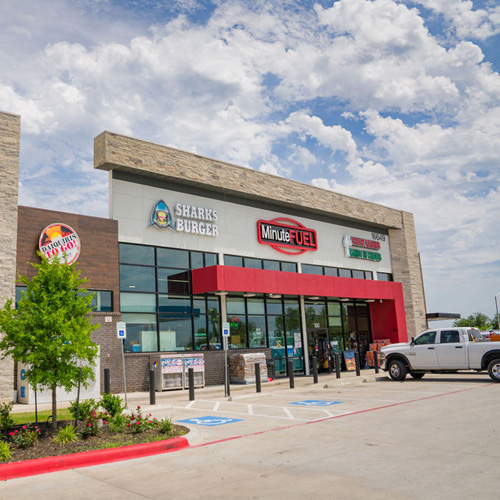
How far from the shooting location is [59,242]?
726 inches

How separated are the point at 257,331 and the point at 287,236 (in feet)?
18.5

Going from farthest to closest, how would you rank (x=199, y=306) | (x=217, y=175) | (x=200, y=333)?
(x=217, y=175), (x=199, y=306), (x=200, y=333)

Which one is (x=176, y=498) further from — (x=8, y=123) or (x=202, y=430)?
(x=8, y=123)

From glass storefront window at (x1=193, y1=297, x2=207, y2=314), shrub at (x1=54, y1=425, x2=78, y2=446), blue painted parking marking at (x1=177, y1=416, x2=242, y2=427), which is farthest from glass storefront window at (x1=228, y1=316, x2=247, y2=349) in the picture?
shrub at (x1=54, y1=425, x2=78, y2=446)

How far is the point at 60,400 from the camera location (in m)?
16.7

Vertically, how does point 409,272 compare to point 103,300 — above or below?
above

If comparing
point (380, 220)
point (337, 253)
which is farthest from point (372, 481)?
point (380, 220)

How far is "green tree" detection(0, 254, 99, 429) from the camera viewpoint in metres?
9.86

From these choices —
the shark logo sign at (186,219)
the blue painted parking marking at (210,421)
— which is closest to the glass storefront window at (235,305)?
the shark logo sign at (186,219)

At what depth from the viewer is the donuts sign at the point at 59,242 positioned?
1802cm

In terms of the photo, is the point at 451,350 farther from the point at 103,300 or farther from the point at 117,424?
the point at 117,424

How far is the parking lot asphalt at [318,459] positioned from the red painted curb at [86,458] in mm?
240

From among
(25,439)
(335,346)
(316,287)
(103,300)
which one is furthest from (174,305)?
(25,439)

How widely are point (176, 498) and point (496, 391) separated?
489 inches
